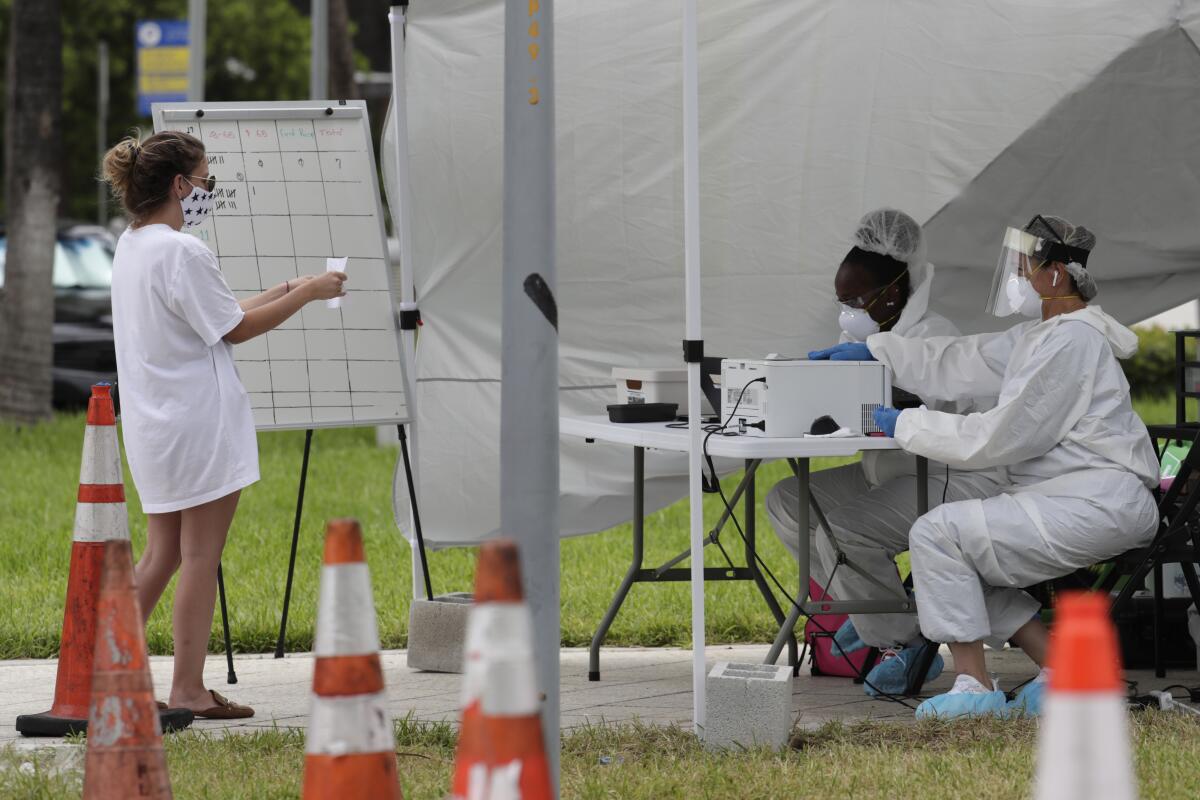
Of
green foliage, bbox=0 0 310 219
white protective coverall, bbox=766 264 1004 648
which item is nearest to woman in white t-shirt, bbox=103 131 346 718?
white protective coverall, bbox=766 264 1004 648

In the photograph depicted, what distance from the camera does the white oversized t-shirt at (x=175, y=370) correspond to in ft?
16.7

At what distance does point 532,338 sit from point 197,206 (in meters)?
2.05

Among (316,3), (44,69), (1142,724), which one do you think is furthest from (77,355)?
(1142,724)

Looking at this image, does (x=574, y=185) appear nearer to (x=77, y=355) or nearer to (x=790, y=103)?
(x=790, y=103)

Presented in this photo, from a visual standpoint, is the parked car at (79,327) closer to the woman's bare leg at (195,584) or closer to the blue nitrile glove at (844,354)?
the woman's bare leg at (195,584)

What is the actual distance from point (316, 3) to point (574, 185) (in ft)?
8.80

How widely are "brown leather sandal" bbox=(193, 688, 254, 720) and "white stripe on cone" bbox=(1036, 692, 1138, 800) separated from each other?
3.61 m

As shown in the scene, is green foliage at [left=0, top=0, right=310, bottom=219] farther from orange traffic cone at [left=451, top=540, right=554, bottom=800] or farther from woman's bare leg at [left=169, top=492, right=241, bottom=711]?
orange traffic cone at [left=451, top=540, right=554, bottom=800]

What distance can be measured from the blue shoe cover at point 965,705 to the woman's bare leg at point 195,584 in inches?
81.7

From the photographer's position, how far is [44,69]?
563 inches

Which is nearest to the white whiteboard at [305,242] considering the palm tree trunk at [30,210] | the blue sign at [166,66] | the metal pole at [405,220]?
the metal pole at [405,220]

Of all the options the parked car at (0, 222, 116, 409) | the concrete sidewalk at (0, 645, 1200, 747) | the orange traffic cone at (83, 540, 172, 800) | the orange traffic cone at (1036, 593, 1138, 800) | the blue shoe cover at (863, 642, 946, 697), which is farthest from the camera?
the parked car at (0, 222, 116, 409)

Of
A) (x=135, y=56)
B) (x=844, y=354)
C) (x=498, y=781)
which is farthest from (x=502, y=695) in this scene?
(x=135, y=56)

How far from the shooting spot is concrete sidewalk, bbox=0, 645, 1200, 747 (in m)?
5.48
